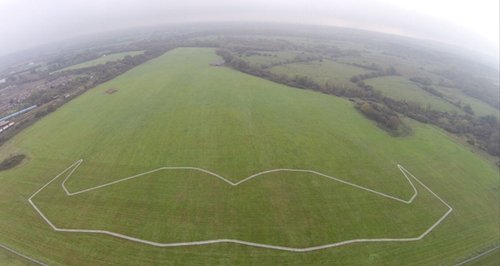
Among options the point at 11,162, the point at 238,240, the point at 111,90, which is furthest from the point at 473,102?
the point at 11,162

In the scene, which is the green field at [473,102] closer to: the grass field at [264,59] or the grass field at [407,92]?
the grass field at [407,92]

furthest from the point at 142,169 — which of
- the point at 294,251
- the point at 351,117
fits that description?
the point at 351,117

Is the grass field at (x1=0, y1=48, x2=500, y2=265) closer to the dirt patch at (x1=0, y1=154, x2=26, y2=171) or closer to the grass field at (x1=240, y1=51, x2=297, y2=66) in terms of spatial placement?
the dirt patch at (x1=0, y1=154, x2=26, y2=171)

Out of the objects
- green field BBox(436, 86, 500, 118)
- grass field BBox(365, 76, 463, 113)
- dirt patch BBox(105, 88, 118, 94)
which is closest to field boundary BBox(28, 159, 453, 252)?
dirt patch BBox(105, 88, 118, 94)

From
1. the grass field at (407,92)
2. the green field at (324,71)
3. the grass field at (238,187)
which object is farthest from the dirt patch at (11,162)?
the grass field at (407,92)

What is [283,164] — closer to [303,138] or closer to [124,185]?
[303,138]

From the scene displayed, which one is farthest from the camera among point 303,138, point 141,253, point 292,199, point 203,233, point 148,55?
point 148,55
